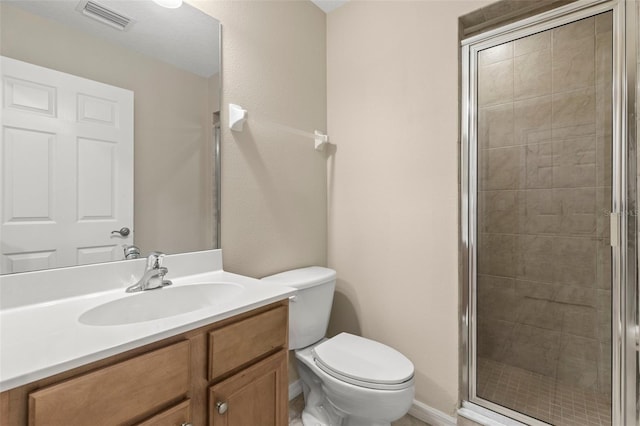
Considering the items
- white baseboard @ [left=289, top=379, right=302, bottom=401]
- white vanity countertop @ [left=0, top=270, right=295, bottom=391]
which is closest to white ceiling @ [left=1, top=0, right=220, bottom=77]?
white vanity countertop @ [left=0, top=270, right=295, bottom=391]

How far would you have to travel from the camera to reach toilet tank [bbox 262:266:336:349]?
1.47 m

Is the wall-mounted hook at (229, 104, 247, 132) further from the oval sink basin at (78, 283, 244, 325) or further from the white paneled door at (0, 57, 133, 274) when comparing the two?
the oval sink basin at (78, 283, 244, 325)

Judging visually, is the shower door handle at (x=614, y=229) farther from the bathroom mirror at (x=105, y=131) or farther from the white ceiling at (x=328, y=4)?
the white ceiling at (x=328, y=4)

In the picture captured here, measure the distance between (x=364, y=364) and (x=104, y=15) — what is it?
5.59 feet

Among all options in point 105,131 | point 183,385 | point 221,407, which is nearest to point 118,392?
point 183,385

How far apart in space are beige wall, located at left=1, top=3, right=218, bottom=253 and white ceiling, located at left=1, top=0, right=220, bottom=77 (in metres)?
0.03

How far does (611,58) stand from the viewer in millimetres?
1246

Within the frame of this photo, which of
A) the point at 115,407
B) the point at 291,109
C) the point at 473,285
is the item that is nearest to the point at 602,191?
the point at 473,285

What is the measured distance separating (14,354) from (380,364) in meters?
1.20

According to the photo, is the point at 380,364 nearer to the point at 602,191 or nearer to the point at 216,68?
the point at 602,191

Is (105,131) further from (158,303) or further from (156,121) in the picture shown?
(158,303)

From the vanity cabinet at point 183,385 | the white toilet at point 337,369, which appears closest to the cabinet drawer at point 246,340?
the vanity cabinet at point 183,385

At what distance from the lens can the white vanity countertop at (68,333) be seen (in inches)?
22.8

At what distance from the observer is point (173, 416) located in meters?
0.75
